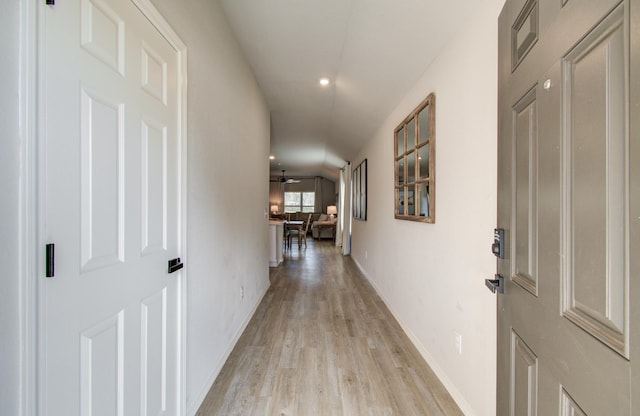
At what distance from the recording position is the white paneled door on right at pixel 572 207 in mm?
450

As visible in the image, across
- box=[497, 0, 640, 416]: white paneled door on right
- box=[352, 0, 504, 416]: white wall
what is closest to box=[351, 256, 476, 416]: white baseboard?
box=[352, 0, 504, 416]: white wall

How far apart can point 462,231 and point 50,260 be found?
70.6 inches

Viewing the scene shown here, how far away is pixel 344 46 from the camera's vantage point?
7.74 ft

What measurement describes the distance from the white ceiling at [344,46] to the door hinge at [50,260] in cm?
191

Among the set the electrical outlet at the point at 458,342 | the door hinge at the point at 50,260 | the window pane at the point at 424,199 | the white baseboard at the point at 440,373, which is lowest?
the white baseboard at the point at 440,373

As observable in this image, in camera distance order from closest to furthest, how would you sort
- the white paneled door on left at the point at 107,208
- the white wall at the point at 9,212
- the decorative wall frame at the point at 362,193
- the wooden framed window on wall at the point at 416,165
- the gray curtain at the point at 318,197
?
the white wall at the point at 9,212, the white paneled door on left at the point at 107,208, the wooden framed window on wall at the point at 416,165, the decorative wall frame at the point at 362,193, the gray curtain at the point at 318,197

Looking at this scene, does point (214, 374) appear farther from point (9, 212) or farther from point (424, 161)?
point (424, 161)

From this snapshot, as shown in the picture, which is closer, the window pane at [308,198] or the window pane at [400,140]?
the window pane at [400,140]

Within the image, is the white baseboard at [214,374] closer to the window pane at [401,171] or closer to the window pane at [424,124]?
the window pane at [401,171]

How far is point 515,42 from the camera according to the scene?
2.83ft

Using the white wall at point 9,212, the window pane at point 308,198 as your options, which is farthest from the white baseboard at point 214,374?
the window pane at point 308,198

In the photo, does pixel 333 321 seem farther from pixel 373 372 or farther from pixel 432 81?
pixel 432 81

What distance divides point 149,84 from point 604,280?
1.49 meters

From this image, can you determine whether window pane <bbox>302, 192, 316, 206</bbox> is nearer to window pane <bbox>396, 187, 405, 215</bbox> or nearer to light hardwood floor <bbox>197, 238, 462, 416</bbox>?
light hardwood floor <bbox>197, 238, 462, 416</bbox>
